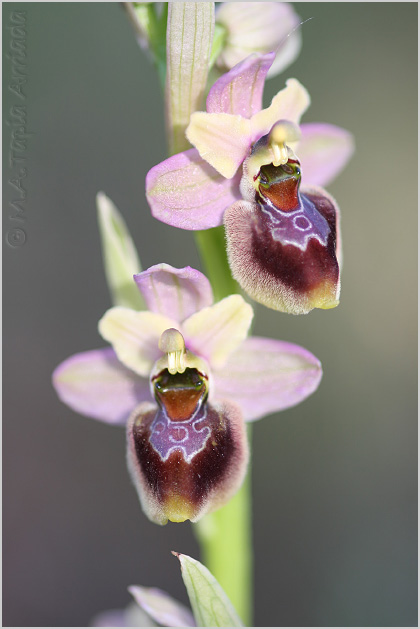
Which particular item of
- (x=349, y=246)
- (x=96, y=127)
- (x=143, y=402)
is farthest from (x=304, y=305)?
(x=96, y=127)

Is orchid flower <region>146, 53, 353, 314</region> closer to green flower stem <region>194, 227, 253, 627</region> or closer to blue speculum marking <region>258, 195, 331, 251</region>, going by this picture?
blue speculum marking <region>258, 195, 331, 251</region>

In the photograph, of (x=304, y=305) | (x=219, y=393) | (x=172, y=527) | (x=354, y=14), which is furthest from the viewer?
(x=354, y=14)

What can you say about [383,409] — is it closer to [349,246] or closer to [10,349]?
[349,246]

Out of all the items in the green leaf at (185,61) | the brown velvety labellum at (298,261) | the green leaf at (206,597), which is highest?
the green leaf at (185,61)

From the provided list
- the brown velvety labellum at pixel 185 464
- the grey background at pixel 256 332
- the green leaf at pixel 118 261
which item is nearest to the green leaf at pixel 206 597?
the brown velvety labellum at pixel 185 464

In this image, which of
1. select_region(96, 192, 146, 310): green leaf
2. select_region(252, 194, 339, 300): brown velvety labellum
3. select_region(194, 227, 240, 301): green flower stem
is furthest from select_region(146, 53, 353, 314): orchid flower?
select_region(96, 192, 146, 310): green leaf

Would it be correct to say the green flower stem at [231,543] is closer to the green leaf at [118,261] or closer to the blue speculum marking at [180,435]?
the blue speculum marking at [180,435]
